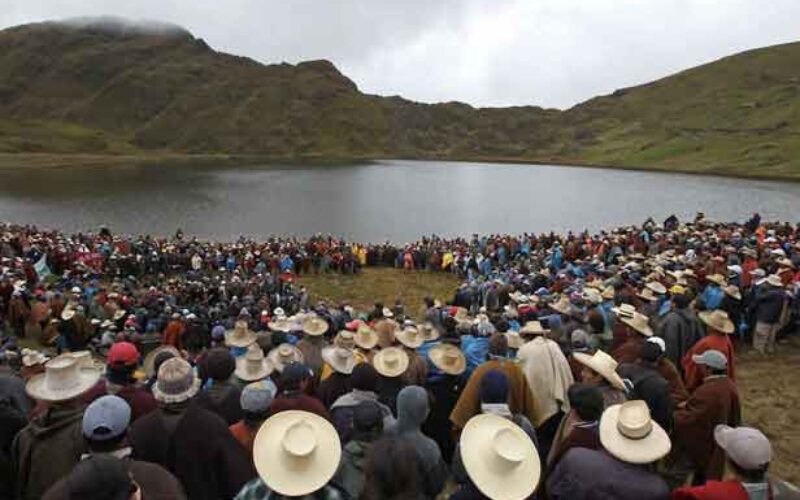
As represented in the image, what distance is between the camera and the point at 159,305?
16.2 m

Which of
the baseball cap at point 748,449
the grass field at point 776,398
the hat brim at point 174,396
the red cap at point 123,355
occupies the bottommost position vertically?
the grass field at point 776,398

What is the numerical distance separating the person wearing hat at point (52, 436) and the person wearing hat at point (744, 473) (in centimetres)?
465

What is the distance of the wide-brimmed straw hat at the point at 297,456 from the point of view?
3.70 metres

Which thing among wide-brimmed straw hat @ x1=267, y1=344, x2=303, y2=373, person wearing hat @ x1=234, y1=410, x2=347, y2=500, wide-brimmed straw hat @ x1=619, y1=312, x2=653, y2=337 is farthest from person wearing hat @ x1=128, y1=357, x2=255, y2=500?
wide-brimmed straw hat @ x1=619, y1=312, x2=653, y2=337

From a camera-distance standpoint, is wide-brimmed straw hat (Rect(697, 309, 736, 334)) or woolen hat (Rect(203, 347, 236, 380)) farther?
wide-brimmed straw hat (Rect(697, 309, 736, 334))

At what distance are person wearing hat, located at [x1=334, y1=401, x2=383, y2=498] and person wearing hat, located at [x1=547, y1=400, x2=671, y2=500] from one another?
4.85ft

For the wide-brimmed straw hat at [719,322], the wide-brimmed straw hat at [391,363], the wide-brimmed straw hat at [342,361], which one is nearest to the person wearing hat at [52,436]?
the wide-brimmed straw hat at [342,361]

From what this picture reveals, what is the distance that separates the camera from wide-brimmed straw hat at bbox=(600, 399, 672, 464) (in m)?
4.14

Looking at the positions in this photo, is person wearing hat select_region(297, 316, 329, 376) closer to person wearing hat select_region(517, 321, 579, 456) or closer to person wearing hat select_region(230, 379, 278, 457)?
person wearing hat select_region(230, 379, 278, 457)

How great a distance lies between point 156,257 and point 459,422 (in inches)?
899

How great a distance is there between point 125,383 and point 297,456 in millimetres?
2854

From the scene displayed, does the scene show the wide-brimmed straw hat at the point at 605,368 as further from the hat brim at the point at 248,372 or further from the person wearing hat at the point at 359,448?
the hat brim at the point at 248,372

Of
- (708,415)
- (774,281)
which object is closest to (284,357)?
(708,415)

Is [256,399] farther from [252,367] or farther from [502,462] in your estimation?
[502,462]
